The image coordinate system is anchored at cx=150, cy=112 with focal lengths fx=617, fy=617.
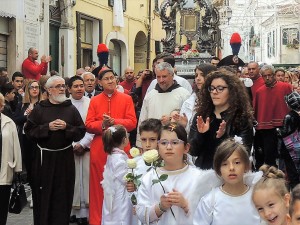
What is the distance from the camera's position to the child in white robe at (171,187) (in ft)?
16.0

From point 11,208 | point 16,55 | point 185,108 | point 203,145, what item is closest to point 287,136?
point 185,108

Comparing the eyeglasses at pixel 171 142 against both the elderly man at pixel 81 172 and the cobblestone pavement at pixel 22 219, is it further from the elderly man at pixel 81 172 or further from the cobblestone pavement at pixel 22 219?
the cobblestone pavement at pixel 22 219

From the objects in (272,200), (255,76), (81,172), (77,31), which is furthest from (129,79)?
(77,31)

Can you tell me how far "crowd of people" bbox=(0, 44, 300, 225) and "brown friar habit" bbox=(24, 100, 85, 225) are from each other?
0.01 meters

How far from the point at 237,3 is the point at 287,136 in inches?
1735

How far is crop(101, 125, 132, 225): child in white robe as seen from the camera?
6.90 meters

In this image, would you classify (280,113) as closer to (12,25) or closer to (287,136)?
(287,136)

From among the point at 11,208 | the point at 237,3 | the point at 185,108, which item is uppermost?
the point at 237,3

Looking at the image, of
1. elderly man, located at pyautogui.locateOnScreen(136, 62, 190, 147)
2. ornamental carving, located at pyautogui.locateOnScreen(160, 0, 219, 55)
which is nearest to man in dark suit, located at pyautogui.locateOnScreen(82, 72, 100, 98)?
elderly man, located at pyautogui.locateOnScreen(136, 62, 190, 147)

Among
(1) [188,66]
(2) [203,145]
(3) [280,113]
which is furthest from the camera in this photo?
(1) [188,66]

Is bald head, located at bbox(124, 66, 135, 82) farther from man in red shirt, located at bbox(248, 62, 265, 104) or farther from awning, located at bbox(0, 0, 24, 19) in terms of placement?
awning, located at bbox(0, 0, 24, 19)

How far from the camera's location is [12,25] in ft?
52.6

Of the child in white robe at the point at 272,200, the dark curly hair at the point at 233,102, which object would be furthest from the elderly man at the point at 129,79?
the child in white robe at the point at 272,200

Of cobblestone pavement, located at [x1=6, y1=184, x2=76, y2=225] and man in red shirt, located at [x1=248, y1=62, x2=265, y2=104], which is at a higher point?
man in red shirt, located at [x1=248, y1=62, x2=265, y2=104]
